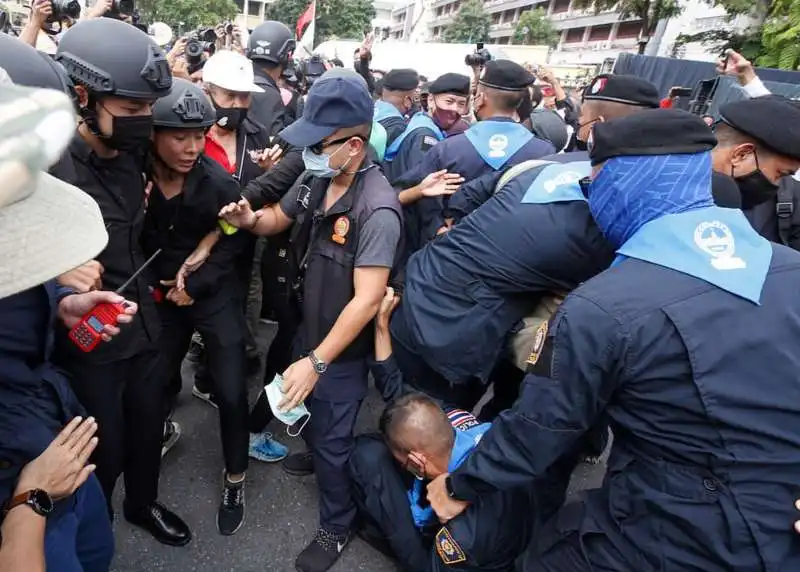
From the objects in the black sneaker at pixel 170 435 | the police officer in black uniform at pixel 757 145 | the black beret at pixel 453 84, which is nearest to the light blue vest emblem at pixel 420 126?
the black beret at pixel 453 84

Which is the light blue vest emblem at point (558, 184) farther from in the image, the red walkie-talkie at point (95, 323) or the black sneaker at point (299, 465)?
the black sneaker at point (299, 465)

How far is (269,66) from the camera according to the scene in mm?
4621

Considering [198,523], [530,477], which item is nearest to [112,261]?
[198,523]

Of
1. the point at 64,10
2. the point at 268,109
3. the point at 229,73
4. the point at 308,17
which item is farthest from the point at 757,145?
the point at 308,17

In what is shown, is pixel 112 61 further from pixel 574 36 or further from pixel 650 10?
pixel 574 36

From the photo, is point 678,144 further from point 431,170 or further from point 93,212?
point 431,170

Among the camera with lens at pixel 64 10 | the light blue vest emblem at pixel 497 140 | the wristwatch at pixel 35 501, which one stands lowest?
the wristwatch at pixel 35 501

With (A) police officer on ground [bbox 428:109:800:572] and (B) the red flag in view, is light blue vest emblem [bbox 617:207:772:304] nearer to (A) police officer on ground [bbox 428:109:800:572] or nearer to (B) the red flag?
(A) police officer on ground [bbox 428:109:800:572]

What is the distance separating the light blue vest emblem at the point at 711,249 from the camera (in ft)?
4.30

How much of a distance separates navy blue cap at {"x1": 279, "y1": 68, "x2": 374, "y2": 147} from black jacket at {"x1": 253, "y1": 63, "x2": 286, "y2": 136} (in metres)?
2.16

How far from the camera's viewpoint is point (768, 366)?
4.26ft

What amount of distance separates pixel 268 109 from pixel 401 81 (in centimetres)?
133

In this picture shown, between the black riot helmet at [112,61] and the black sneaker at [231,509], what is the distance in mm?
1753

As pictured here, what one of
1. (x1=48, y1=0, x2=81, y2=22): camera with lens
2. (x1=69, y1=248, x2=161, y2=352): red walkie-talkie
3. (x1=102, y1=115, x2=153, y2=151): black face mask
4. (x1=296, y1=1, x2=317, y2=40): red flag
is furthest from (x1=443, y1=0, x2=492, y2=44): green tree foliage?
(x1=69, y1=248, x2=161, y2=352): red walkie-talkie
